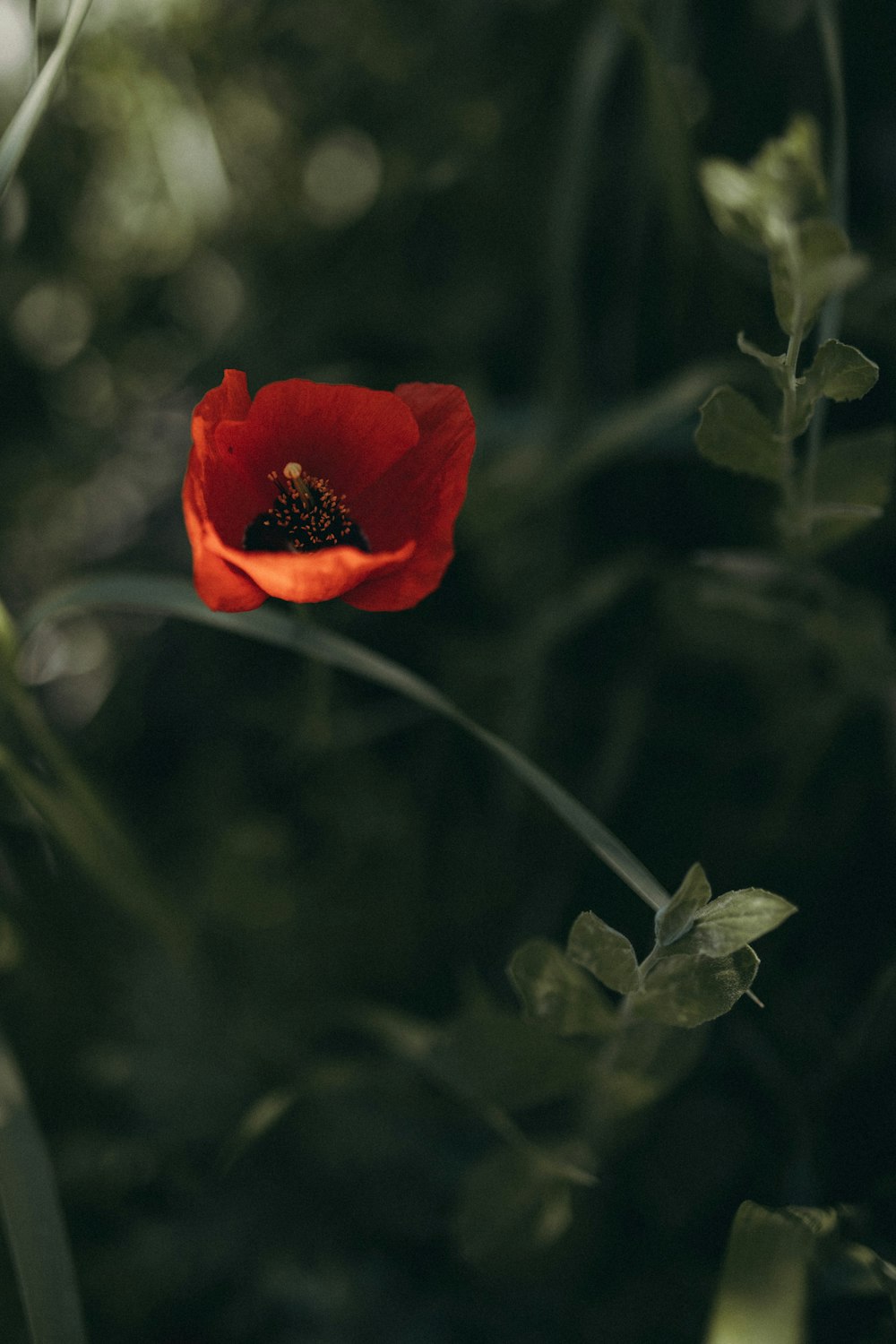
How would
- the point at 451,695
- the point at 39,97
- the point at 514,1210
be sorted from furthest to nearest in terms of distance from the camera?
the point at 451,695
the point at 514,1210
the point at 39,97

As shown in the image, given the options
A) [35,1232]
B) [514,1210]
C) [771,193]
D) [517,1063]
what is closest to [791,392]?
[771,193]

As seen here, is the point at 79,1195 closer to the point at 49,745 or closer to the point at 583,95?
the point at 49,745

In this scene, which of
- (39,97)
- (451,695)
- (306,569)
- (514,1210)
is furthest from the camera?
(451,695)

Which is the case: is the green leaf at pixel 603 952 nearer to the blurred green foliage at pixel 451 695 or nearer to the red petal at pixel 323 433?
the blurred green foliage at pixel 451 695

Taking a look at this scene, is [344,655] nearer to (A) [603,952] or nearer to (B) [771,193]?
(A) [603,952]

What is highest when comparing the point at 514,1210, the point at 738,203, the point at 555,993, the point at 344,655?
the point at 738,203

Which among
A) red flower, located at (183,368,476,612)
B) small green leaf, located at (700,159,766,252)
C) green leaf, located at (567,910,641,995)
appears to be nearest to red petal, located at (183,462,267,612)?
red flower, located at (183,368,476,612)
